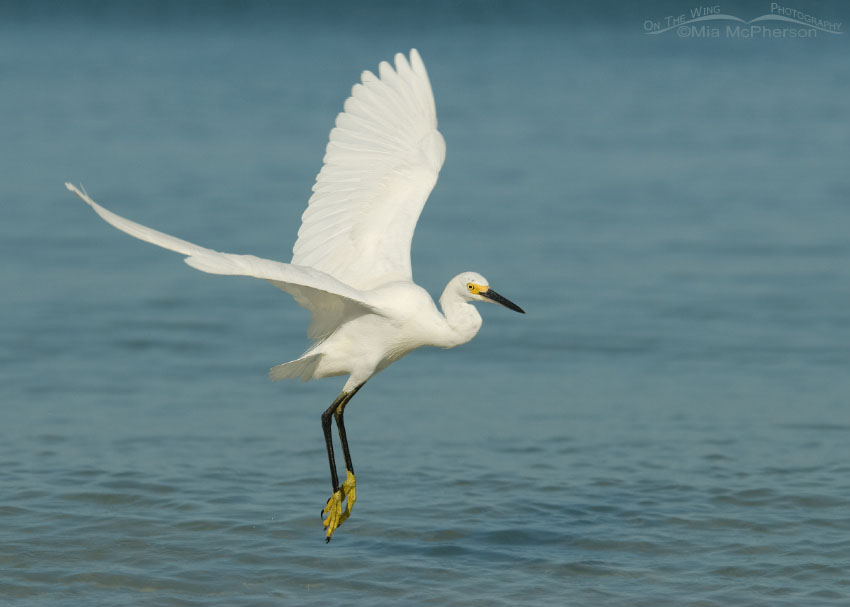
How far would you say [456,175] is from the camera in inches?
845

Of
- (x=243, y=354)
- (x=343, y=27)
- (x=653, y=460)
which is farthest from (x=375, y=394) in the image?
(x=343, y=27)

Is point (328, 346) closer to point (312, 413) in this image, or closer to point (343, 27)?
point (312, 413)

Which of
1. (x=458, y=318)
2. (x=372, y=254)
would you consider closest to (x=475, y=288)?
(x=458, y=318)

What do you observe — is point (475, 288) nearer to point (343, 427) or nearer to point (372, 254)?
point (372, 254)

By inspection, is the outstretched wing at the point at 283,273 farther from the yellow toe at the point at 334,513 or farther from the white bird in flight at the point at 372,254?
the yellow toe at the point at 334,513

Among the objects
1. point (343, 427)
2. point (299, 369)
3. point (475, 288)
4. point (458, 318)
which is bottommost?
point (343, 427)

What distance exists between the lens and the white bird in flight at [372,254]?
800 centimetres

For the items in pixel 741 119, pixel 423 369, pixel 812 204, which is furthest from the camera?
pixel 741 119

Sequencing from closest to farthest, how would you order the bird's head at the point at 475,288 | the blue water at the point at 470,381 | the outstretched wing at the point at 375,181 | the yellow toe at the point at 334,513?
the bird's head at the point at 475,288 → the yellow toe at the point at 334,513 → the blue water at the point at 470,381 → the outstretched wing at the point at 375,181

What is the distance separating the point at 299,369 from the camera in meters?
8.40

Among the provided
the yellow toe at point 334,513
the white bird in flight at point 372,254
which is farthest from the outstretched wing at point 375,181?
the yellow toe at point 334,513

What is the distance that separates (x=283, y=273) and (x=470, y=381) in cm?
557

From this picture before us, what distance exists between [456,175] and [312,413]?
420 inches

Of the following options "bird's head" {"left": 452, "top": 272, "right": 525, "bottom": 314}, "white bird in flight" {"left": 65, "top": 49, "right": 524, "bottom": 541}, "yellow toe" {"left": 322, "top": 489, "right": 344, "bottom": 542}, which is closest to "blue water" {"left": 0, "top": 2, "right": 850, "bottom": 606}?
"yellow toe" {"left": 322, "top": 489, "right": 344, "bottom": 542}
